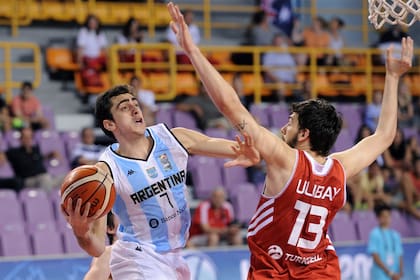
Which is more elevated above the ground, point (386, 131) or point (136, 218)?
point (386, 131)

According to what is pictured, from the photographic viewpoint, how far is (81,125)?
1455cm

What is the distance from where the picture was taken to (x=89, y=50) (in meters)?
14.9

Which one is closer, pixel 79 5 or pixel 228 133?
pixel 228 133

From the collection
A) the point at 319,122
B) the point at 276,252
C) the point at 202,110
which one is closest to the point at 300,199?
the point at 276,252

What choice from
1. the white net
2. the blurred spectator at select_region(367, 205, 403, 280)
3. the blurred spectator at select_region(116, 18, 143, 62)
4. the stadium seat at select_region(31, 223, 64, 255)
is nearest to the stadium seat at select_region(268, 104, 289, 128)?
the blurred spectator at select_region(116, 18, 143, 62)

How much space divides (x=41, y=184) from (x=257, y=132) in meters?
7.36

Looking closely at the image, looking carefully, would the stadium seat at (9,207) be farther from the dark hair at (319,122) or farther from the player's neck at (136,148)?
the dark hair at (319,122)

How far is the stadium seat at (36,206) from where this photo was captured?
12023 millimetres

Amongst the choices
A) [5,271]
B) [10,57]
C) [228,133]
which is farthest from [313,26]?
[5,271]

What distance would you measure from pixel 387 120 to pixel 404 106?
10341 mm

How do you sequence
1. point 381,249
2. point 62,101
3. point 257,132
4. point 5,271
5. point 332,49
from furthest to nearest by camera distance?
point 332,49
point 62,101
point 381,249
point 5,271
point 257,132

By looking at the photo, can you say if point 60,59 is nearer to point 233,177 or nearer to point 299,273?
point 233,177

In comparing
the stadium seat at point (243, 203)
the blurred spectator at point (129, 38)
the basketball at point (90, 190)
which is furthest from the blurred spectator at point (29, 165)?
the basketball at point (90, 190)

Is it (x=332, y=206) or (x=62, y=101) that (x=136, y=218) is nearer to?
(x=332, y=206)
